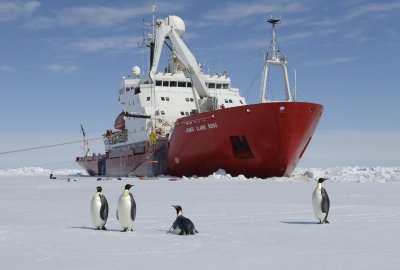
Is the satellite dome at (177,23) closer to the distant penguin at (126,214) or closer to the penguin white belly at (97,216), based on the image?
the penguin white belly at (97,216)

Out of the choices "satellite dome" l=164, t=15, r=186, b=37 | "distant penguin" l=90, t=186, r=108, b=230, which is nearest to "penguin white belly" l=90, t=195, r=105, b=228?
"distant penguin" l=90, t=186, r=108, b=230

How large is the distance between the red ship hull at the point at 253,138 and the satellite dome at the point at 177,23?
9572 mm

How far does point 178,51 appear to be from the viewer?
31.7 meters

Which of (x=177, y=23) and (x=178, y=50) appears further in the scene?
(x=177, y=23)

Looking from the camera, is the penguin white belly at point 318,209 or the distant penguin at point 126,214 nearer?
the distant penguin at point 126,214

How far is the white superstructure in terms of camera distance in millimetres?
30987

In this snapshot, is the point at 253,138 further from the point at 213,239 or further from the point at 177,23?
the point at 213,239

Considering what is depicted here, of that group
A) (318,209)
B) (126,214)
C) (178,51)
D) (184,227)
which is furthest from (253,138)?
(184,227)

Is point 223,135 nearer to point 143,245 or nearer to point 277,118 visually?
point 277,118

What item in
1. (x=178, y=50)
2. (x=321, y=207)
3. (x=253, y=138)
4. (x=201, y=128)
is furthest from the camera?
(x=178, y=50)

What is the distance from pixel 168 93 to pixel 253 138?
40.1 ft

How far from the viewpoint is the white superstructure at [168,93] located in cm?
3099

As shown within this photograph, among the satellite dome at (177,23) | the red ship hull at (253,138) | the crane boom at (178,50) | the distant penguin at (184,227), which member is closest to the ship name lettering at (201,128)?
the red ship hull at (253,138)

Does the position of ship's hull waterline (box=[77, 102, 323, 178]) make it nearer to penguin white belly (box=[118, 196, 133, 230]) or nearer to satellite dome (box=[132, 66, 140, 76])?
satellite dome (box=[132, 66, 140, 76])
